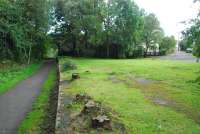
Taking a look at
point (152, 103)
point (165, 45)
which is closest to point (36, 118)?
point (152, 103)

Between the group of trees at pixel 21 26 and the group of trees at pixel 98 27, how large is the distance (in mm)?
6098

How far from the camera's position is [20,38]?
101 feet

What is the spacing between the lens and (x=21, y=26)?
32.6 meters

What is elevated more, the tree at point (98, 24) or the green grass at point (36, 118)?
the tree at point (98, 24)

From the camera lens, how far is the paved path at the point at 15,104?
31.8 feet

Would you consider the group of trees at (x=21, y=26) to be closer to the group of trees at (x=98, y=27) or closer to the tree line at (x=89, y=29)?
the tree line at (x=89, y=29)

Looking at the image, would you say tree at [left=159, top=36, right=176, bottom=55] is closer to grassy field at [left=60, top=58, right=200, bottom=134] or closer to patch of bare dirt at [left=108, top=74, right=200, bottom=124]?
grassy field at [left=60, top=58, right=200, bottom=134]

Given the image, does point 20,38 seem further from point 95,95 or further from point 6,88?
point 95,95

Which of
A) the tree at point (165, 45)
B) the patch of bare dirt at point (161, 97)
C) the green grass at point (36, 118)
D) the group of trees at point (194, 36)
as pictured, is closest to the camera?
the green grass at point (36, 118)

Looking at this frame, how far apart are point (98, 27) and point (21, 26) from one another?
42.4 ft

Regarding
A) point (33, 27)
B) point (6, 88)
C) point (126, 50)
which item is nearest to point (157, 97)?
point (6, 88)

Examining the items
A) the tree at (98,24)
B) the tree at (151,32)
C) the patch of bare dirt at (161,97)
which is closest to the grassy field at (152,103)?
the patch of bare dirt at (161,97)

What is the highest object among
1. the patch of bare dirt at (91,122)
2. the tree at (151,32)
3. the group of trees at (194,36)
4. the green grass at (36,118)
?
the tree at (151,32)

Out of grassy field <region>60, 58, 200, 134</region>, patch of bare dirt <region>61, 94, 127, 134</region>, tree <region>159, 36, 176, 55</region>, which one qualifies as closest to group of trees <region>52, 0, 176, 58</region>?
tree <region>159, 36, 176, 55</region>
